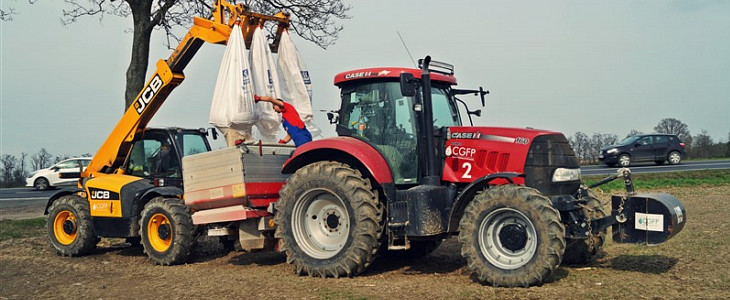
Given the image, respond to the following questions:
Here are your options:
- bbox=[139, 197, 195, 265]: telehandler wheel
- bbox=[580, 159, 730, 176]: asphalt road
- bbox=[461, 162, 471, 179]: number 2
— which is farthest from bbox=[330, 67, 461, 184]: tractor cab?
bbox=[580, 159, 730, 176]: asphalt road

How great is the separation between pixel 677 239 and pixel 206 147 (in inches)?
292

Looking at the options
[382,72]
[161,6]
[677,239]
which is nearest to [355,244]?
[382,72]

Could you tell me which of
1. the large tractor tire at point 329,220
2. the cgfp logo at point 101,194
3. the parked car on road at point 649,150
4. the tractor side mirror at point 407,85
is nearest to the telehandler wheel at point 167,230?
the cgfp logo at point 101,194

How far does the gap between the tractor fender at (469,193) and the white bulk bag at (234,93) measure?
3.29m

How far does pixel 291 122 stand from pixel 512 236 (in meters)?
3.49

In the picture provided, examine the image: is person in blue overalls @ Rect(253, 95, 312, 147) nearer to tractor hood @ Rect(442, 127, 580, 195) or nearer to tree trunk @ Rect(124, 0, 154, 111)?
tractor hood @ Rect(442, 127, 580, 195)

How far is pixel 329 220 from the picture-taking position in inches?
313

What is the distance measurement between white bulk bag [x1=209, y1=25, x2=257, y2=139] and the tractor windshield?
1.44m

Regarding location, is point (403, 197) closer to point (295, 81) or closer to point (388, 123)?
point (388, 123)

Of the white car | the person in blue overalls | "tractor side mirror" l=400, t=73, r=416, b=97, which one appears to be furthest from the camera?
the white car

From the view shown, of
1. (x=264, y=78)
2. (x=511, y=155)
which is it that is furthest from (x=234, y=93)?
(x=511, y=155)

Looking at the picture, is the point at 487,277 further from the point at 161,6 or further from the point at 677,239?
the point at 161,6

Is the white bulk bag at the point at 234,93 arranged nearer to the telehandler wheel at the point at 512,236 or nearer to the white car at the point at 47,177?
the telehandler wheel at the point at 512,236

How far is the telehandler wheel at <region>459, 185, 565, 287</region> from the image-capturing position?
643 cm
